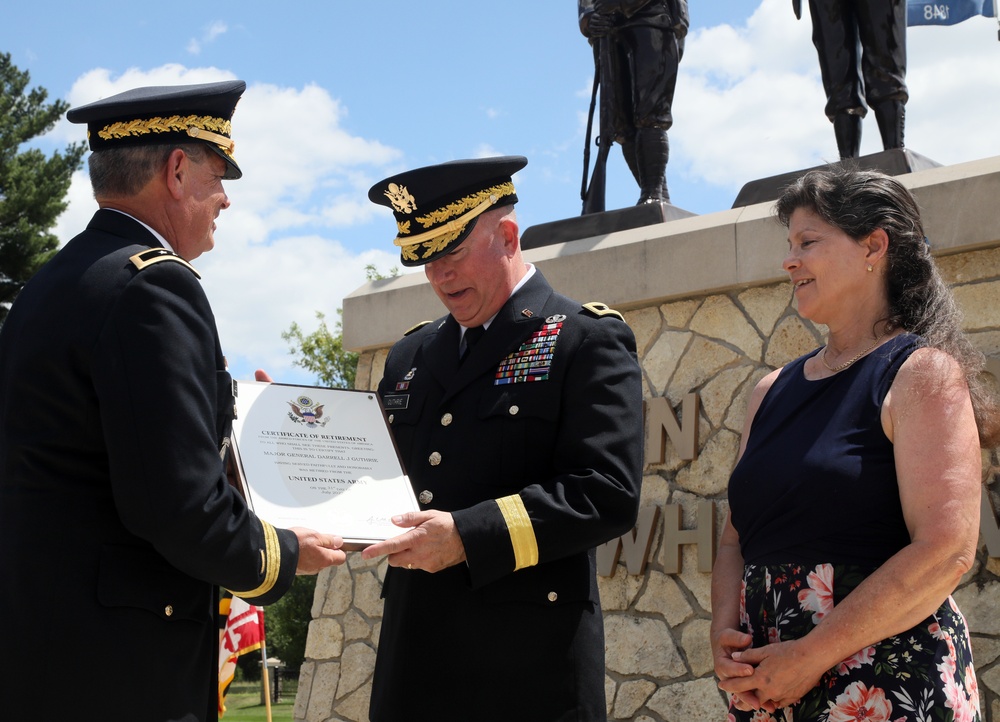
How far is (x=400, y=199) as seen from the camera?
3045mm

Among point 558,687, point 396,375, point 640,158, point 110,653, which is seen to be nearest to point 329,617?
point 640,158

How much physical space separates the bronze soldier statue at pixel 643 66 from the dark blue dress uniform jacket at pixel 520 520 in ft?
10.7

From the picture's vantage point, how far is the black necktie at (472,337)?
3012 mm

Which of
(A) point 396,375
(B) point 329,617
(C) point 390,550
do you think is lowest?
(B) point 329,617

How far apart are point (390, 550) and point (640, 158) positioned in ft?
13.3

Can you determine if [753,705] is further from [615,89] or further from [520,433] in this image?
[615,89]

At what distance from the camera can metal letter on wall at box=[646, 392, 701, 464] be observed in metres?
5.04

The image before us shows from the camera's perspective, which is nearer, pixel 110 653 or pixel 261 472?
pixel 110 653

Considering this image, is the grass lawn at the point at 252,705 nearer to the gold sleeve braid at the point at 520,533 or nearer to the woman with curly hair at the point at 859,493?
the gold sleeve braid at the point at 520,533

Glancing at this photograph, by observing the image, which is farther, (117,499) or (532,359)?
(532,359)

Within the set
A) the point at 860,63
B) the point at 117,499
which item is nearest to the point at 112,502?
the point at 117,499

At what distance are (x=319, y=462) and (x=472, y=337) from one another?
61cm

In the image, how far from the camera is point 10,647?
2.06 m

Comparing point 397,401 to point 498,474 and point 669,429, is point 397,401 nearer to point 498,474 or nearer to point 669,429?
point 498,474
